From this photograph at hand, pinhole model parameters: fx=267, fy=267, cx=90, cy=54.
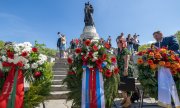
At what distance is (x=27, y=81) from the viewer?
16.5 feet

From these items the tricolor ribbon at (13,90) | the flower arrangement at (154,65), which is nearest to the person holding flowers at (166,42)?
the flower arrangement at (154,65)

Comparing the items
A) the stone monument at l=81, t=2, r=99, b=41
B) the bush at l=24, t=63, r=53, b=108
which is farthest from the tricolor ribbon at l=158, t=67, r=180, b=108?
the stone monument at l=81, t=2, r=99, b=41

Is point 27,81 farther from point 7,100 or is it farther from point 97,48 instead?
point 97,48

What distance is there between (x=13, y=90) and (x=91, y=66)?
5.04 ft

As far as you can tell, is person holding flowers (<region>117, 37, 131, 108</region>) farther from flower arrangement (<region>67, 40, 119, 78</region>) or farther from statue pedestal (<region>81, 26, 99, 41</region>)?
statue pedestal (<region>81, 26, 99, 41</region>)

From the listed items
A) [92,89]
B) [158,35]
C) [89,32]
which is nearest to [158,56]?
[158,35]

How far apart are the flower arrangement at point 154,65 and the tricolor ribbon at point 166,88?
13 centimetres

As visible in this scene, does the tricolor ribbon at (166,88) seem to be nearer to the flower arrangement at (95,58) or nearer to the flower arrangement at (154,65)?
the flower arrangement at (154,65)

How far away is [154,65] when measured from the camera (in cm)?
573

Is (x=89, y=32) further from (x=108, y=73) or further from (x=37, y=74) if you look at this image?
(x=37, y=74)

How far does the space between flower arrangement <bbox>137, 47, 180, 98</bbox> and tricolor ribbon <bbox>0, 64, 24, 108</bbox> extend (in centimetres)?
263

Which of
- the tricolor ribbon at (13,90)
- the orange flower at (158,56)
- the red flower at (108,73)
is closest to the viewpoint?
the tricolor ribbon at (13,90)

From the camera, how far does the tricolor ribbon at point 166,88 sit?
564cm

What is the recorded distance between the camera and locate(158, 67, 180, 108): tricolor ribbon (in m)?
5.64
